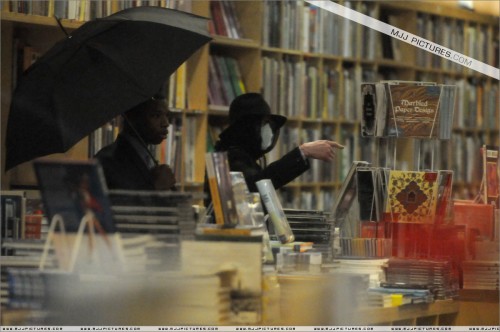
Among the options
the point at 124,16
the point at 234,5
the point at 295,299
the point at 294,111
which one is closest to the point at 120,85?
the point at 124,16

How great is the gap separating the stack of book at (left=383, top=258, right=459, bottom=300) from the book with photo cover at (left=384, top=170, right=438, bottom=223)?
17 cm

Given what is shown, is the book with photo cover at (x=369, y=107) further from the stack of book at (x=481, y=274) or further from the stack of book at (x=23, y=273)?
the stack of book at (x=23, y=273)

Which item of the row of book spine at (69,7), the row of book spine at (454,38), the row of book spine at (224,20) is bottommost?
the row of book spine at (69,7)

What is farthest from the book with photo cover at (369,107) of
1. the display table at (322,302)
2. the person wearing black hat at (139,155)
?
the display table at (322,302)

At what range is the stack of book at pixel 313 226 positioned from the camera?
3.55 metres

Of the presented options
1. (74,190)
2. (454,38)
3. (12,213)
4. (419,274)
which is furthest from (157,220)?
(454,38)

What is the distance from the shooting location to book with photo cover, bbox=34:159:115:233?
2.57 metres

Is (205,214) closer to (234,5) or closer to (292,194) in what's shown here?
(234,5)

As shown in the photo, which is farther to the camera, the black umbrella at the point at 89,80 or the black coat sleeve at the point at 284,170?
the black coat sleeve at the point at 284,170

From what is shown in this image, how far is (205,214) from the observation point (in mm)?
2887

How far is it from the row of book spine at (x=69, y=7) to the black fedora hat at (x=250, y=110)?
99 centimetres

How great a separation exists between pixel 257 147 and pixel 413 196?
1.05m

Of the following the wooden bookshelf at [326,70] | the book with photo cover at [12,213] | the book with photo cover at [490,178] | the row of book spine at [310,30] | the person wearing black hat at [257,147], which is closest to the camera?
the book with photo cover at [12,213]

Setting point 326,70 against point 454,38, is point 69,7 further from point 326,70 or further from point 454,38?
point 454,38
